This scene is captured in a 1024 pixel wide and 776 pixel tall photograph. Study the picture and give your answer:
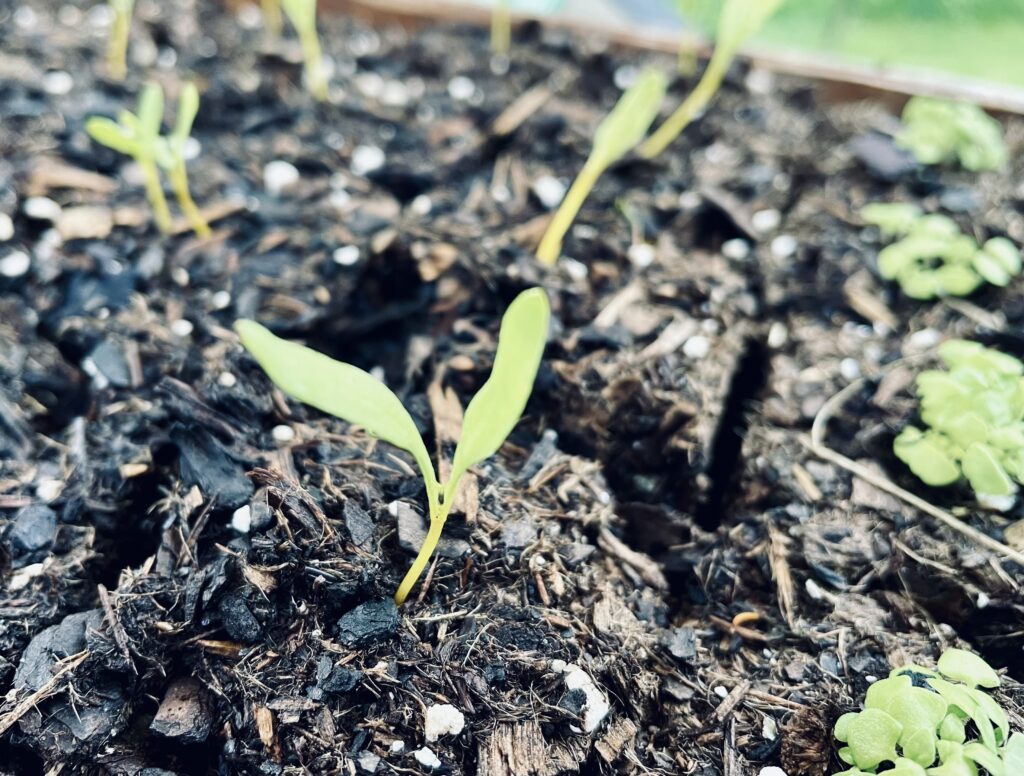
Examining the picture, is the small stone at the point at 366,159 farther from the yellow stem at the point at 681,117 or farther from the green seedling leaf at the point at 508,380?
the green seedling leaf at the point at 508,380

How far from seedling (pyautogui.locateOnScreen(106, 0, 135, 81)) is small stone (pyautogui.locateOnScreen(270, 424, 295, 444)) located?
101 cm

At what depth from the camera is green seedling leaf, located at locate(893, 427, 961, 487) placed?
3.14 feet

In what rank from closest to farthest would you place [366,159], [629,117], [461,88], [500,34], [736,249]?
[629,117], [736,249], [366,159], [461,88], [500,34]

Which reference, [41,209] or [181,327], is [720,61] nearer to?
[181,327]

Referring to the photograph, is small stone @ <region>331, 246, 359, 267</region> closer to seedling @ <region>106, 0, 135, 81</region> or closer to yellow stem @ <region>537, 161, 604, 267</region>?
yellow stem @ <region>537, 161, 604, 267</region>

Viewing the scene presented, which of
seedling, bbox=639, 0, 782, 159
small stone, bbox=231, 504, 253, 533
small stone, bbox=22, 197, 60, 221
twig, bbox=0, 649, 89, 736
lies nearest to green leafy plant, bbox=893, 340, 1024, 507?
seedling, bbox=639, 0, 782, 159

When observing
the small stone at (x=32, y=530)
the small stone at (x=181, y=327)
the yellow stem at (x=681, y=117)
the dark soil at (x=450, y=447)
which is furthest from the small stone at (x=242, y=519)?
the yellow stem at (x=681, y=117)

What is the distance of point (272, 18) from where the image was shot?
179 cm

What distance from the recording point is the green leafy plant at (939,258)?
47.1 inches

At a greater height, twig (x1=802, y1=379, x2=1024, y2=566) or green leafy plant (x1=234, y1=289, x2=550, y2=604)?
green leafy plant (x1=234, y1=289, x2=550, y2=604)

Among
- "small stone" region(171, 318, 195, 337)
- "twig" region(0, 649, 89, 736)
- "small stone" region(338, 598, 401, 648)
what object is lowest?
"twig" region(0, 649, 89, 736)

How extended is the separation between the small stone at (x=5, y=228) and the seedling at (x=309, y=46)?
0.62m

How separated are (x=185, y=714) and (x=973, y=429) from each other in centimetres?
96

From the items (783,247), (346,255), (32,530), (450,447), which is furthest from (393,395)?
(783,247)
